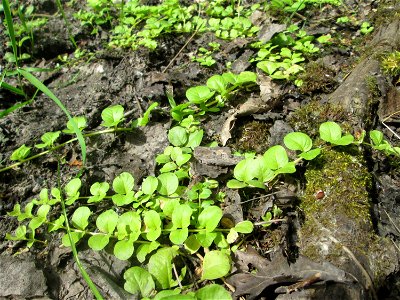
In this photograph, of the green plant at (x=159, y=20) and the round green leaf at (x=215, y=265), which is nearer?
the round green leaf at (x=215, y=265)

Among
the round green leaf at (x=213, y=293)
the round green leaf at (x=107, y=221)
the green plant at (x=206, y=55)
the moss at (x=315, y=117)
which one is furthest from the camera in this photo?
the green plant at (x=206, y=55)

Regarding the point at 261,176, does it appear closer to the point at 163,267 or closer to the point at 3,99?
the point at 163,267

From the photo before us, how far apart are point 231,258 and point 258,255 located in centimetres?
12

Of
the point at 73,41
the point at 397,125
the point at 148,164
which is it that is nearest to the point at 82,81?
the point at 73,41

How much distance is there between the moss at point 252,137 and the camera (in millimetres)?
1978

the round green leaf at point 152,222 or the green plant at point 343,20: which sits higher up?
the green plant at point 343,20

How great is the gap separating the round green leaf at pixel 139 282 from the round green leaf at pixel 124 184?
18.0 inches

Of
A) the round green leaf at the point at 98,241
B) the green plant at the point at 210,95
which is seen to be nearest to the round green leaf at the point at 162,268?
the round green leaf at the point at 98,241

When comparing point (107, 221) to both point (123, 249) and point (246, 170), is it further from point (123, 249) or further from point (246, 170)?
point (246, 170)

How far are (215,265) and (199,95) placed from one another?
1.09m

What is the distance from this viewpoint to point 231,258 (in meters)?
1.51

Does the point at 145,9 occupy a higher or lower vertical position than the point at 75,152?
higher

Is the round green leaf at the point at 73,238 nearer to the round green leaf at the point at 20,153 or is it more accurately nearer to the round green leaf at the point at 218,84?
the round green leaf at the point at 20,153

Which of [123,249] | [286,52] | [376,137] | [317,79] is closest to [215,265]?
[123,249]
